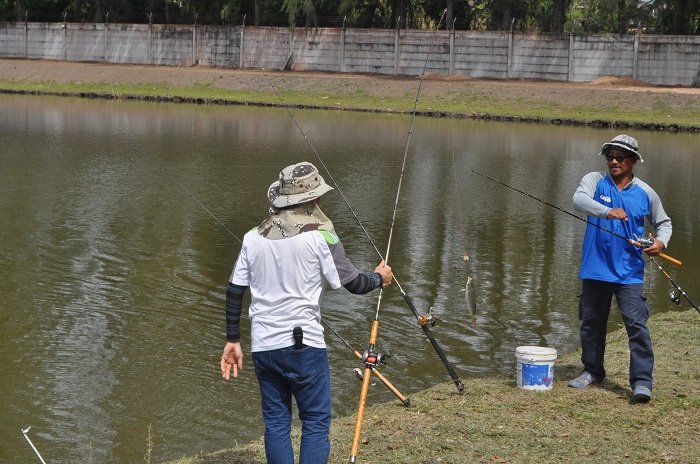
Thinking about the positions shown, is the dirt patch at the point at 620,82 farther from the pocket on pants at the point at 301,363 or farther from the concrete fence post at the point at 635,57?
the pocket on pants at the point at 301,363

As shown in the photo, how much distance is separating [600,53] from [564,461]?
38024mm

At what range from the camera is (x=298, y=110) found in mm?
38281

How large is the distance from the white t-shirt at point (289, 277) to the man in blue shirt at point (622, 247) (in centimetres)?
250

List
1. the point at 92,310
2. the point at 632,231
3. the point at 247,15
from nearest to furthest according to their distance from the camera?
the point at 632,231 < the point at 92,310 < the point at 247,15

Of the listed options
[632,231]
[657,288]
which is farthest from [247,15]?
[632,231]

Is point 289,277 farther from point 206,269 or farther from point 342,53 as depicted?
point 342,53

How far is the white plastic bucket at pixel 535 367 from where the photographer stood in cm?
711

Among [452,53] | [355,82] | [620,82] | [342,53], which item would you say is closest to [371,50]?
[342,53]

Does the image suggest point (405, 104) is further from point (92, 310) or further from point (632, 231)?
point (632, 231)

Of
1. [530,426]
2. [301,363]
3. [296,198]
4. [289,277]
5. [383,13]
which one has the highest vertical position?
[383,13]

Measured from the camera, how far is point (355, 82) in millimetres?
42594

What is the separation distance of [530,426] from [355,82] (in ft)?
121

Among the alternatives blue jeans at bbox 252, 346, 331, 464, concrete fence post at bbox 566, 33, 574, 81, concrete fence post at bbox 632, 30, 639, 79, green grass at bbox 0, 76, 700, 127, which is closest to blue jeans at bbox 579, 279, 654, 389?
blue jeans at bbox 252, 346, 331, 464

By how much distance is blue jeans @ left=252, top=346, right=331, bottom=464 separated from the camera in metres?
4.96
